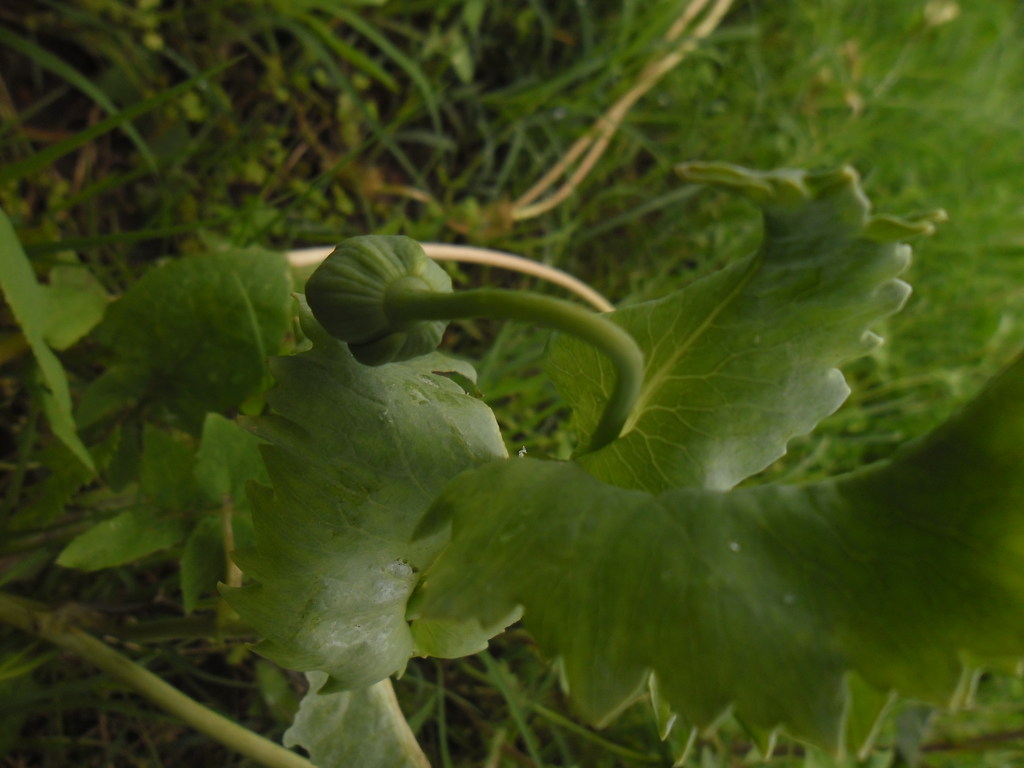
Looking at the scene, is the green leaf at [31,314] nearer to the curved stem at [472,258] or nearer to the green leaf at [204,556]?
the green leaf at [204,556]

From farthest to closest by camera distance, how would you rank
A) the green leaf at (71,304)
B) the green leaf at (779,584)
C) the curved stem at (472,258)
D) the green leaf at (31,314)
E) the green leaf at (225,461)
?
the curved stem at (472,258) < the green leaf at (71,304) < the green leaf at (225,461) < the green leaf at (31,314) < the green leaf at (779,584)

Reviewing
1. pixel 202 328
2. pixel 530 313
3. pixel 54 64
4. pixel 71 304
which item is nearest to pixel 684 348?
pixel 530 313

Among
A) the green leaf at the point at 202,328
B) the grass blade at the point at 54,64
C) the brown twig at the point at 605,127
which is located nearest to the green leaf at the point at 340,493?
the green leaf at the point at 202,328

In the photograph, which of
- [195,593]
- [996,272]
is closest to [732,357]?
[195,593]

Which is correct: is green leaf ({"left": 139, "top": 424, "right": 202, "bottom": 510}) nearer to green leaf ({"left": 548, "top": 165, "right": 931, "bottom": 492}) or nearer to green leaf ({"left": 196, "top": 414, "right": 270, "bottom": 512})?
green leaf ({"left": 196, "top": 414, "right": 270, "bottom": 512})

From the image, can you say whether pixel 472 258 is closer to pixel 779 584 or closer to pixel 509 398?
pixel 509 398

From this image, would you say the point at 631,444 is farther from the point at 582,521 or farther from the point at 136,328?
the point at 136,328
